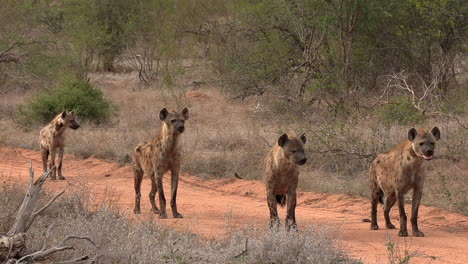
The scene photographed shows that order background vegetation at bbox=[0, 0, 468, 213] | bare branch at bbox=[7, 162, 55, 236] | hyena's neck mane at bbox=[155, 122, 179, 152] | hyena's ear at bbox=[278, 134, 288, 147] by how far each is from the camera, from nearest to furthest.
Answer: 1. bare branch at bbox=[7, 162, 55, 236]
2. hyena's ear at bbox=[278, 134, 288, 147]
3. hyena's neck mane at bbox=[155, 122, 179, 152]
4. background vegetation at bbox=[0, 0, 468, 213]

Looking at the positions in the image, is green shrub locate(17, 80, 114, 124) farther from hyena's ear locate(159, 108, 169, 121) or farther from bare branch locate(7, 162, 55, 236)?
bare branch locate(7, 162, 55, 236)

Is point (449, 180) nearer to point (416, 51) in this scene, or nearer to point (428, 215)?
point (428, 215)

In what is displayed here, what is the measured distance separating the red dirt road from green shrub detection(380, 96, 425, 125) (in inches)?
121

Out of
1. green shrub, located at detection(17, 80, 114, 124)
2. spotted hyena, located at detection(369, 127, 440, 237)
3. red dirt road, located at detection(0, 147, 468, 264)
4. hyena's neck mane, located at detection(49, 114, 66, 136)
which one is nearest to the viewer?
red dirt road, located at detection(0, 147, 468, 264)

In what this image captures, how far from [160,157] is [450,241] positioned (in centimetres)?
380

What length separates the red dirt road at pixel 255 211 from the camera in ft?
24.7

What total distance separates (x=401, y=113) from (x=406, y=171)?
17.6ft

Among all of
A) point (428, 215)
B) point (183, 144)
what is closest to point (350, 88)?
point (183, 144)

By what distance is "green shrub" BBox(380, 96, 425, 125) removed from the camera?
13312mm

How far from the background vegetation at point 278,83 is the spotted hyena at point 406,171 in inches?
67.1

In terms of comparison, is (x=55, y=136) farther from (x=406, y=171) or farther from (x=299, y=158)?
(x=406, y=171)

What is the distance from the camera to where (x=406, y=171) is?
8258 millimetres

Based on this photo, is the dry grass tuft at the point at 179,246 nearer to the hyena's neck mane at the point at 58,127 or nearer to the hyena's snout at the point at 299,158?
the hyena's snout at the point at 299,158

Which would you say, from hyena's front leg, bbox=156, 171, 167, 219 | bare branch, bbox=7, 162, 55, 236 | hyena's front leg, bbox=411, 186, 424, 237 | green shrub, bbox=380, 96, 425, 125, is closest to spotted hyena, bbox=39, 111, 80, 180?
hyena's front leg, bbox=156, 171, 167, 219
